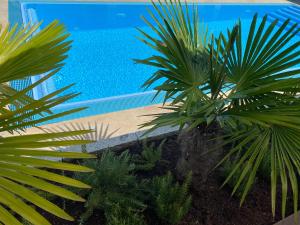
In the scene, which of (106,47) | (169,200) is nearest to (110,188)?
(169,200)

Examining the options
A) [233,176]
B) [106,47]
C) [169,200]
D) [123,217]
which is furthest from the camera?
[106,47]

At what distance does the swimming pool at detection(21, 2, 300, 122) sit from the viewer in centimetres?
436

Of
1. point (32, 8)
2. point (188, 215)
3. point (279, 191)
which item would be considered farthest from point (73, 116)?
point (32, 8)

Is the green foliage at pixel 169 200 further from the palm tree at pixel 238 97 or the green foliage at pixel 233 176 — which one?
the green foliage at pixel 233 176

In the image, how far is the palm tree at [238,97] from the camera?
1.50 meters

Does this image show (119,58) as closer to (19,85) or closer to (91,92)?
(91,92)

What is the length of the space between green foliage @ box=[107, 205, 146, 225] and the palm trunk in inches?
19.9

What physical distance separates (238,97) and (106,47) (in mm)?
5794

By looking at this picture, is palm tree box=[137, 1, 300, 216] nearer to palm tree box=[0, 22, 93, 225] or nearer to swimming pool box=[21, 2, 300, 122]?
palm tree box=[0, 22, 93, 225]

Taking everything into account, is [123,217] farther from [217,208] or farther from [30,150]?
[30,150]

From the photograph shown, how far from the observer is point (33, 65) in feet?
3.47

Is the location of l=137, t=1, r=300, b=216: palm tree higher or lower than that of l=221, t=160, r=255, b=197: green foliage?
higher

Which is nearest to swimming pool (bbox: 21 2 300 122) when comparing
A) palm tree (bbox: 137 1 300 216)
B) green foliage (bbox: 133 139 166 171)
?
green foliage (bbox: 133 139 166 171)

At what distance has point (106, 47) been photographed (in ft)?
22.9
